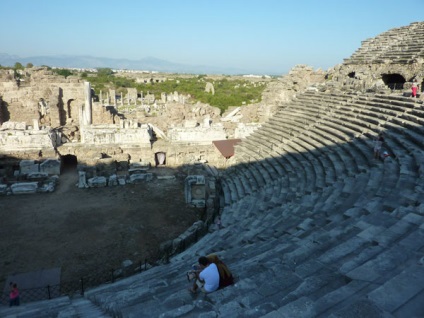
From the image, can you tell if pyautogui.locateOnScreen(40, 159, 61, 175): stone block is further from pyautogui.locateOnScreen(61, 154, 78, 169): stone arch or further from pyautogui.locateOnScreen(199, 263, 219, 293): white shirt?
pyautogui.locateOnScreen(199, 263, 219, 293): white shirt

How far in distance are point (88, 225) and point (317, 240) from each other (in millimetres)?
9213

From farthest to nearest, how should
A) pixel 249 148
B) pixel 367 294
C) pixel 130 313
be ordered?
pixel 249 148 → pixel 130 313 → pixel 367 294

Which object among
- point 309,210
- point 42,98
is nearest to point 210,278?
point 309,210

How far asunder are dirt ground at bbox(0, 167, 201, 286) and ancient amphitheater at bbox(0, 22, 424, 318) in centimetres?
202

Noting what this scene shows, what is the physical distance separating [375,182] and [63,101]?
80.8 ft

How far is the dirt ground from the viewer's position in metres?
10.4

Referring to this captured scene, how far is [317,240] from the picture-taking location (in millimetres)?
6363

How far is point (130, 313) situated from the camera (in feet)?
15.2

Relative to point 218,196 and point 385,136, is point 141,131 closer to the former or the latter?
point 218,196

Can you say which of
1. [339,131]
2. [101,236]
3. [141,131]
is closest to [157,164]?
[141,131]

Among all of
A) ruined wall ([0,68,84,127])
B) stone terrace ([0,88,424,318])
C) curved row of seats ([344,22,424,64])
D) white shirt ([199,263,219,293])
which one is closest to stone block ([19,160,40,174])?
ruined wall ([0,68,84,127])

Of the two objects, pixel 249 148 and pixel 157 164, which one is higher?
pixel 249 148

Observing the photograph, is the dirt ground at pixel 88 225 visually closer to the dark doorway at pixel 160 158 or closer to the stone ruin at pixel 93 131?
the stone ruin at pixel 93 131

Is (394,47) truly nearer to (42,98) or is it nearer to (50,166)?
(50,166)
